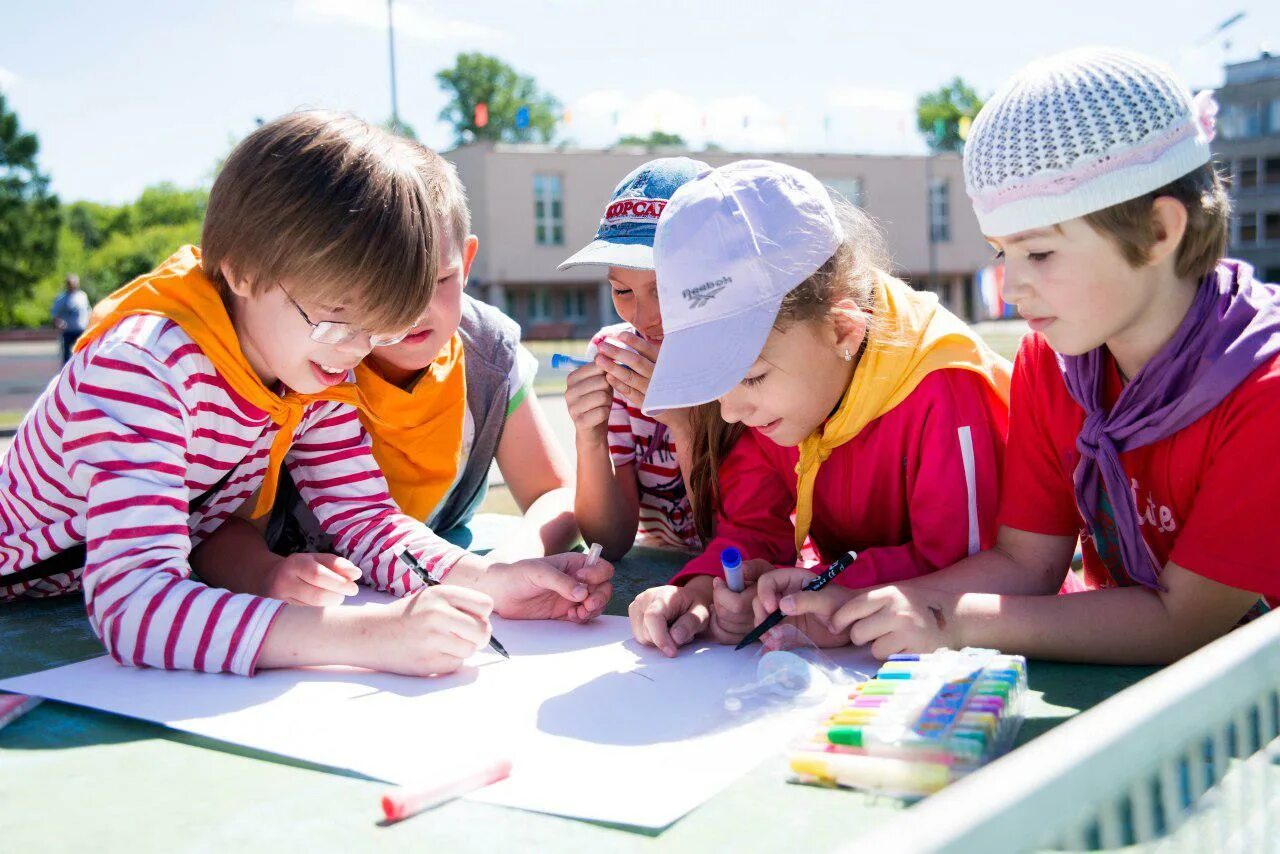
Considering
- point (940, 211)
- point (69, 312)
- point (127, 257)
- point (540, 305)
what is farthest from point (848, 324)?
point (127, 257)

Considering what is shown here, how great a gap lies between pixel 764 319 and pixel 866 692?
0.57m

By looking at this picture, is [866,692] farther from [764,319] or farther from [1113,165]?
[1113,165]

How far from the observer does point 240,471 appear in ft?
6.33

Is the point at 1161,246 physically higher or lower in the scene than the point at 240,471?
higher

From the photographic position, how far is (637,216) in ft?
7.28

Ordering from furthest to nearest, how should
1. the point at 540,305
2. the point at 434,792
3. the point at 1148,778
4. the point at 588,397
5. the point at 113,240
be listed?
the point at 113,240 < the point at 540,305 < the point at 588,397 < the point at 434,792 < the point at 1148,778

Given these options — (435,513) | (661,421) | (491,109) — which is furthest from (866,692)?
(491,109)

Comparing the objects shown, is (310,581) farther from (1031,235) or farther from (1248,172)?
(1248,172)

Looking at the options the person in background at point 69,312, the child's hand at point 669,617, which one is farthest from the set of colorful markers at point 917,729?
the person in background at point 69,312

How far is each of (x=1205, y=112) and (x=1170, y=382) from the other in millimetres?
350

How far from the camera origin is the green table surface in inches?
40.2

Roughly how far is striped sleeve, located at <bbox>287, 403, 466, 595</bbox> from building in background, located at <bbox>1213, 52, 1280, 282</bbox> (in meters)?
37.9

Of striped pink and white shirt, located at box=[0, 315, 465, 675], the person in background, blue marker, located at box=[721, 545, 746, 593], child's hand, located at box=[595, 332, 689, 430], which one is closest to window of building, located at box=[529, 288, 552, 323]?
the person in background

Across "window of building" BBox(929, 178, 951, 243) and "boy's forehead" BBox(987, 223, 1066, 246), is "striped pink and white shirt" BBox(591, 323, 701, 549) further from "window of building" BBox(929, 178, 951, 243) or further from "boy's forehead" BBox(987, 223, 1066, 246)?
"window of building" BBox(929, 178, 951, 243)
